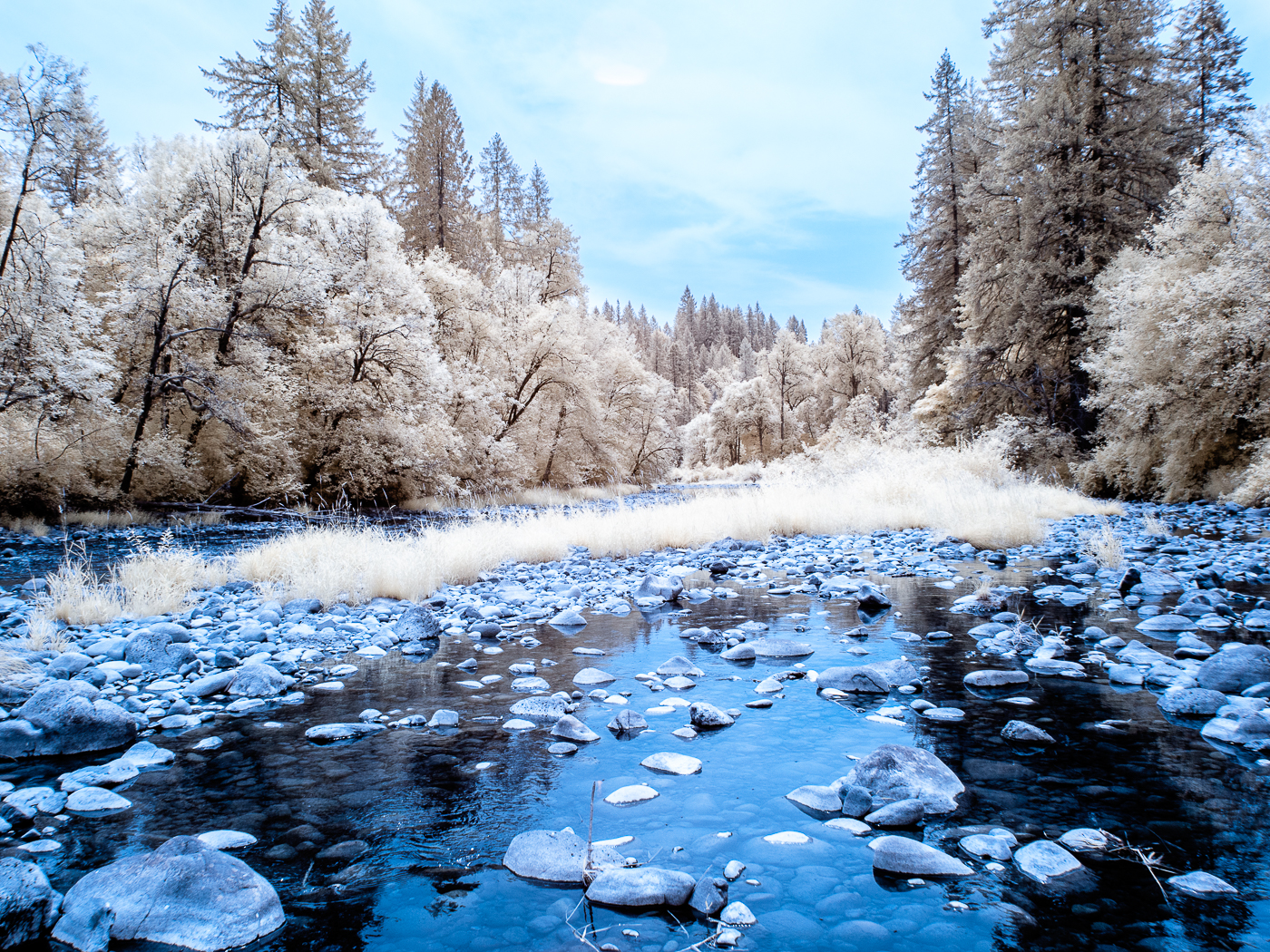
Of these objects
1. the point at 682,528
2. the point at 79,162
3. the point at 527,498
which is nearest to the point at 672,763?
the point at 682,528

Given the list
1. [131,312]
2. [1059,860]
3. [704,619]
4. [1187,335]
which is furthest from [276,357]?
[1187,335]

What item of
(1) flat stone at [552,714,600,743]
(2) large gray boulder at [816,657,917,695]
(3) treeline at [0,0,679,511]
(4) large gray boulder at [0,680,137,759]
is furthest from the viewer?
(3) treeline at [0,0,679,511]

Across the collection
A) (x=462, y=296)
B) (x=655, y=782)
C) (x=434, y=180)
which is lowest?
(x=655, y=782)

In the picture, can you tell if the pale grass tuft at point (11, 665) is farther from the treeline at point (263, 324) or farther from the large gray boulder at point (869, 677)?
the treeline at point (263, 324)

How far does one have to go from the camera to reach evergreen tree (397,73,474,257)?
3128 cm

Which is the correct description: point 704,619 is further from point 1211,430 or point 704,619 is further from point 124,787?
point 1211,430

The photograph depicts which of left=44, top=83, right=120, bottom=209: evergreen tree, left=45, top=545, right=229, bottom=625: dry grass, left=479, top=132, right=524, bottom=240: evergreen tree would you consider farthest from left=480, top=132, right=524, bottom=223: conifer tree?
left=45, top=545, right=229, bottom=625: dry grass

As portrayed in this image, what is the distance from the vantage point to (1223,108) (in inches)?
850

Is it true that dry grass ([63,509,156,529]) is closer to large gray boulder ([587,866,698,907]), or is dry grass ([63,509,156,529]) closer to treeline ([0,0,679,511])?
treeline ([0,0,679,511])

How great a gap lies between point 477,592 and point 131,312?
14.2 m

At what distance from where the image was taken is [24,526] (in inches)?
557

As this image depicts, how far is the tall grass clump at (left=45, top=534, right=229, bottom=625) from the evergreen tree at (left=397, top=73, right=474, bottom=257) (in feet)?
85.1

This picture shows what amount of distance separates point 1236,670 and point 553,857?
4338 mm

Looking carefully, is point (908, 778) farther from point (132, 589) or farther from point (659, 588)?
point (132, 589)
